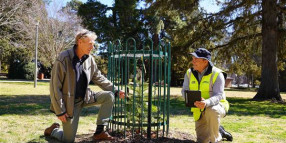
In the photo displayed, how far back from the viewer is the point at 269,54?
13.6 meters

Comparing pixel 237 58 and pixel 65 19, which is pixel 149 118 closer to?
pixel 237 58

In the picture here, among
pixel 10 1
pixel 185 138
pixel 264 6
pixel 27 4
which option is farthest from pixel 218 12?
pixel 27 4

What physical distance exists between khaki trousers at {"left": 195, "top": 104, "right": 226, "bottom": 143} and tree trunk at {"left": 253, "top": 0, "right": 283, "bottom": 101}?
10452mm

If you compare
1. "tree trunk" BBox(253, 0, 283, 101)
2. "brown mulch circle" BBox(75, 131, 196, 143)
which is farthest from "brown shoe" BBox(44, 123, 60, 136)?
"tree trunk" BBox(253, 0, 283, 101)

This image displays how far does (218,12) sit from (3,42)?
17.4m

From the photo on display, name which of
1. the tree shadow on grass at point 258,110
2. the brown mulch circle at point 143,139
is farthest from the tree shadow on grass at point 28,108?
the tree shadow on grass at point 258,110

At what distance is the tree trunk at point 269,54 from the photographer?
13.5 meters

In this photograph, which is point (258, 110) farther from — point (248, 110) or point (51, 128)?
point (51, 128)

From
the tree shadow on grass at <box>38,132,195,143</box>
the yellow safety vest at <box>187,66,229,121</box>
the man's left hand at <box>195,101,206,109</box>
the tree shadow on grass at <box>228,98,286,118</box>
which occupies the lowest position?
the tree shadow on grass at <box>228,98,286,118</box>

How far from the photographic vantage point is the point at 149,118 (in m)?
4.25

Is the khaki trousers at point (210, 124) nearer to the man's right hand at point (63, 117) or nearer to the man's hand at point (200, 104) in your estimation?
the man's hand at point (200, 104)

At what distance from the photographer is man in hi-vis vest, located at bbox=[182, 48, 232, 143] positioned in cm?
391

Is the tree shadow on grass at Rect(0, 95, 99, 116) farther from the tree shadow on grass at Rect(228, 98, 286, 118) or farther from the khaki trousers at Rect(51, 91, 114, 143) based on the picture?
the tree shadow on grass at Rect(228, 98, 286, 118)

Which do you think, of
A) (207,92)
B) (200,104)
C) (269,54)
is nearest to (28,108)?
(207,92)
